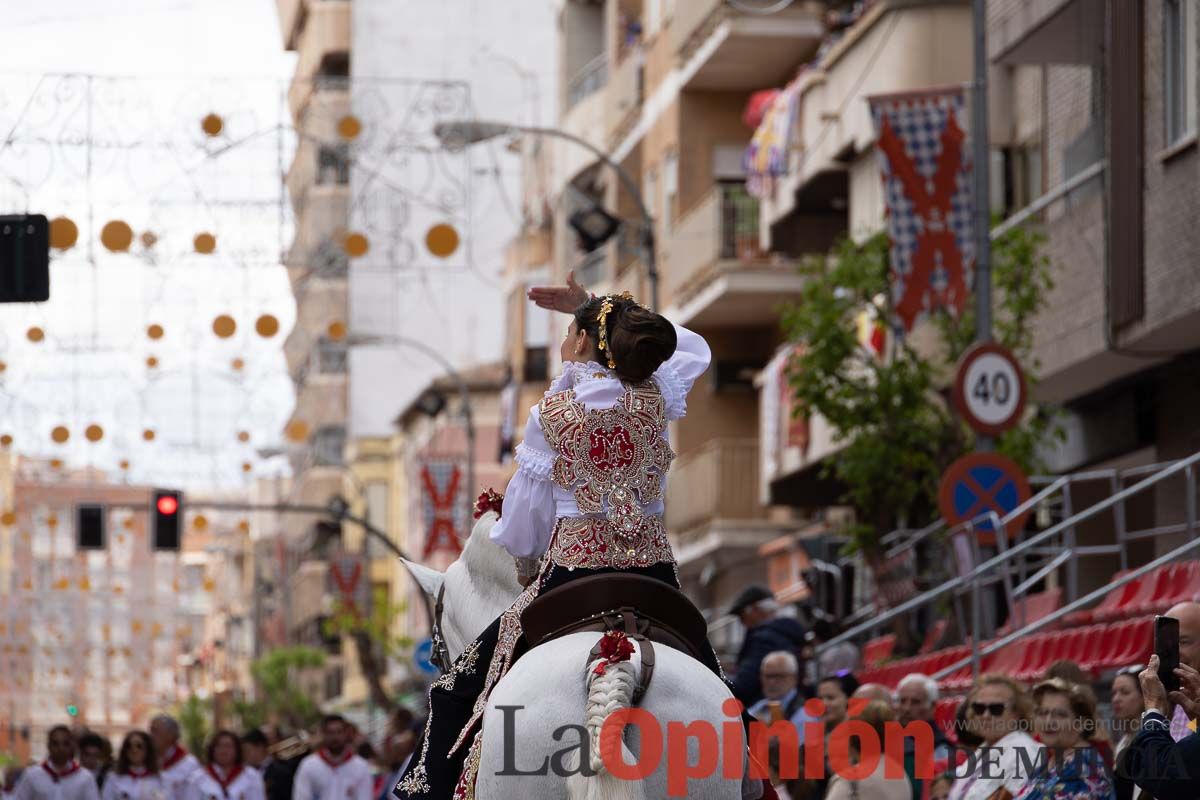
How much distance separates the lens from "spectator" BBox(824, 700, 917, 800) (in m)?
12.7

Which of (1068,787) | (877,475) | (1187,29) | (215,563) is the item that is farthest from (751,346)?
(215,563)

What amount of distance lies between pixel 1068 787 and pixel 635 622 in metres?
2.91

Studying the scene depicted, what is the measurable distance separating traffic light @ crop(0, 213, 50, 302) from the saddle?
1033 centimetres

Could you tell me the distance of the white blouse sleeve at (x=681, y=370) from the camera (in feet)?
30.2

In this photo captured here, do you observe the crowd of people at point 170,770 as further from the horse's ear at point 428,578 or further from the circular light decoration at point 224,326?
the circular light decoration at point 224,326

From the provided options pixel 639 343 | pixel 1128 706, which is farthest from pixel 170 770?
pixel 639 343

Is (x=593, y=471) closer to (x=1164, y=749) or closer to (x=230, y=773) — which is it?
(x=1164, y=749)

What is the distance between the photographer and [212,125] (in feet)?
93.8

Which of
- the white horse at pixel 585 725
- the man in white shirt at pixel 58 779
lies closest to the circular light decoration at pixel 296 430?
the man in white shirt at pixel 58 779

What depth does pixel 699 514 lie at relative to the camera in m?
42.2

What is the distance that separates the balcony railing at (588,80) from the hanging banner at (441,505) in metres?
8.09

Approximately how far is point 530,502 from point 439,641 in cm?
166

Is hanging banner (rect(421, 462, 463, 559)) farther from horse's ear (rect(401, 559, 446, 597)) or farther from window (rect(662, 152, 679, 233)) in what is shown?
horse's ear (rect(401, 559, 446, 597))

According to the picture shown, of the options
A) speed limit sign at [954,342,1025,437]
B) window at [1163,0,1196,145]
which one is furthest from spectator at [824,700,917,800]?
window at [1163,0,1196,145]
